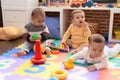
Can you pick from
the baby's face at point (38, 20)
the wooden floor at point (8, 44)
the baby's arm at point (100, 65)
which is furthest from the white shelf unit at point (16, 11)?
the baby's arm at point (100, 65)

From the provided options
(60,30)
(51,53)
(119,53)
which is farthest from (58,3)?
(119,53)

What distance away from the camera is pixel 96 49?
1420 mm

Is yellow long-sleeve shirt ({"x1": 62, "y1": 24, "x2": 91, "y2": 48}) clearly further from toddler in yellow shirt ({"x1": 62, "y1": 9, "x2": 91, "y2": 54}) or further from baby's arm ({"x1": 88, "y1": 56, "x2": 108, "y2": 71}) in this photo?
baby's arm ({"x1": 88, "y1": 56, "x2": 108, "y2": 71})

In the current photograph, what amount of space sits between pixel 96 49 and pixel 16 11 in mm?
1474

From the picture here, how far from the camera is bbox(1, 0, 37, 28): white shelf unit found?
2516 mm

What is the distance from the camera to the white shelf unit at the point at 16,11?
99.0 inches

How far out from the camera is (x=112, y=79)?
132 cm

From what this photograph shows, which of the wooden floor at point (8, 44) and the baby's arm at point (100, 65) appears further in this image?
the wooden floor at point (8, 44)

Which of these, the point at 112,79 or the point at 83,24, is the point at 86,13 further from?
the point at 112,79

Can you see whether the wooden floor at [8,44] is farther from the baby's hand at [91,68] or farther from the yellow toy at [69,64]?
the baby's hand at [91,68]

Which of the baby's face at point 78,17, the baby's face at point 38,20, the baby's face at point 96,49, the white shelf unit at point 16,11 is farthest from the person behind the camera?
the white shelf unit at point 16,11

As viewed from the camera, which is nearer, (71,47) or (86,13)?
(71,47)

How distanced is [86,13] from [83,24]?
74cm

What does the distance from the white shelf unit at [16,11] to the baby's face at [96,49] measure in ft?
4.28
